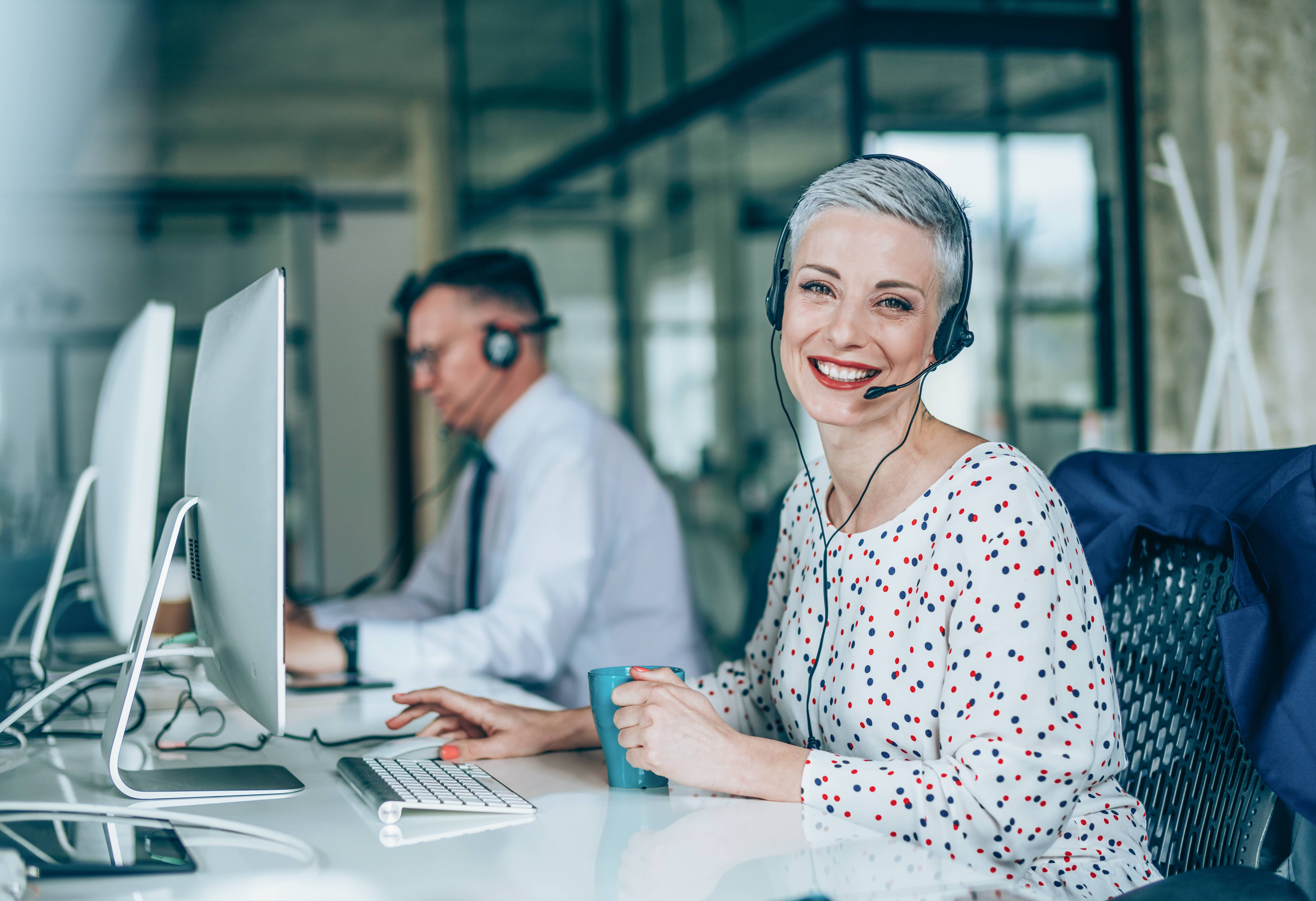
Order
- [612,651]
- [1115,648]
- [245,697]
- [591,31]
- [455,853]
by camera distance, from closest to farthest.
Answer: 1. [455,853]
2. [245,697]
3. [1115,648]
4. [612,651]
5. [591,31]

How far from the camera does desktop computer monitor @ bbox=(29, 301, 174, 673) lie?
1.62m

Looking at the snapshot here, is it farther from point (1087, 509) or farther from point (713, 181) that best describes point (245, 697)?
point (713, 181)

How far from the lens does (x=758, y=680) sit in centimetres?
157

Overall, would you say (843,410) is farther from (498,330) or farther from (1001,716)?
(498,330)

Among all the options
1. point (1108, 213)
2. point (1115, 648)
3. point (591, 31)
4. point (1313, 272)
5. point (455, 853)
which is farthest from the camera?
point (591, 31)

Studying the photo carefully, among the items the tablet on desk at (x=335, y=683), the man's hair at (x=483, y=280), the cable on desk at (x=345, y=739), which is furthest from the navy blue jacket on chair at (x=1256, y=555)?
the man's hair at (x=483, y=280)

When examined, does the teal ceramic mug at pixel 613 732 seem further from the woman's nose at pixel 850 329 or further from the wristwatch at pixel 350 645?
the wristwatch at pixel 350 645

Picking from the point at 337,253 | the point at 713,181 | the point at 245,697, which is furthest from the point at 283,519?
the point at 337,253

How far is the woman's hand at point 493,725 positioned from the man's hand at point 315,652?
0.44 metres

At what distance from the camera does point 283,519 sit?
109 centimetres

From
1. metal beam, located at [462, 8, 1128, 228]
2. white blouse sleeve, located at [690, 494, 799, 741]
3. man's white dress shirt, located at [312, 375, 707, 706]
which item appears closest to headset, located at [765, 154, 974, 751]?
white blouse sleeve, located at [690, 494, 799, 741]

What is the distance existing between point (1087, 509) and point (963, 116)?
2.07 metres

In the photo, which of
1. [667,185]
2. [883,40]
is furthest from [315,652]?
[667,185]

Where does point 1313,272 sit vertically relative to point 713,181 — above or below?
below
